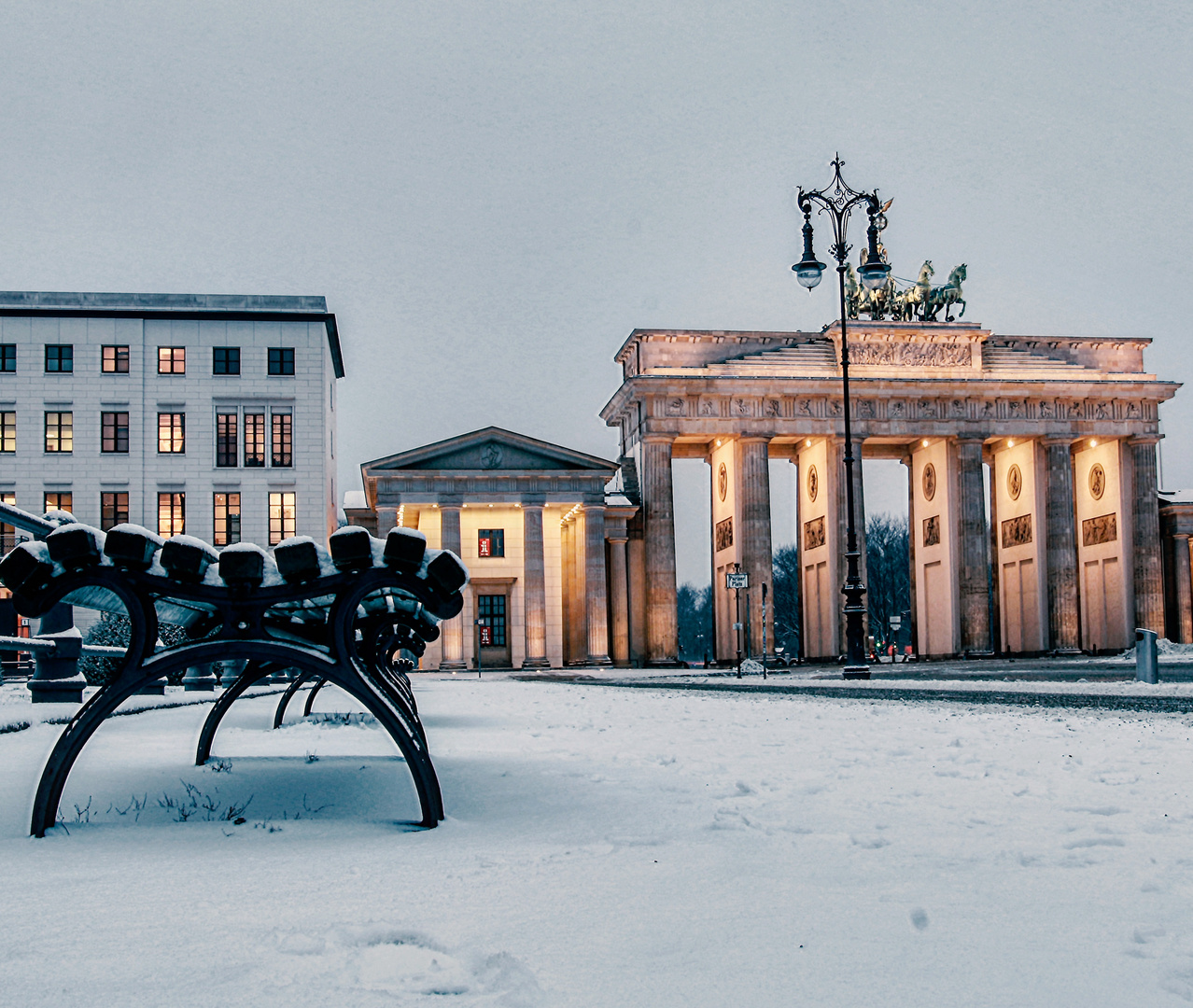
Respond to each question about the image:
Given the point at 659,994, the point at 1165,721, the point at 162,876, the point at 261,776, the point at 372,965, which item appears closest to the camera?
the point at 659,994

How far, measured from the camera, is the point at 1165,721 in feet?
34.7

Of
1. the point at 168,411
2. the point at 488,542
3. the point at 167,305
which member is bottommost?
the point at 488,542

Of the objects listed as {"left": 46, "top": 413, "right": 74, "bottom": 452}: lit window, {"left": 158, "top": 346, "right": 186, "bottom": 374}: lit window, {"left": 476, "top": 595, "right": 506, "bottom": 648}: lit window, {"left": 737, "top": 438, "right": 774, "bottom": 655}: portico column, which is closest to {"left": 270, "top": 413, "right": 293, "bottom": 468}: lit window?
{"left": 158, "top": 346, "right": 186, "bottom": 374}: lit window

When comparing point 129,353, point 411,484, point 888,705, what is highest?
point 129,353

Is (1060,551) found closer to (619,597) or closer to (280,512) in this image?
(619,597)

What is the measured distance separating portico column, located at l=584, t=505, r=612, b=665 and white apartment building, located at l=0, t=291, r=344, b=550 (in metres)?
12.5

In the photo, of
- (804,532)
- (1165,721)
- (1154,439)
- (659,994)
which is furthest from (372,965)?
(1154,439)

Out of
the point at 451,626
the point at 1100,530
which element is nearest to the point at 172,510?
the point at 451,626

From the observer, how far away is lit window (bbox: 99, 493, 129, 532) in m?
58.9

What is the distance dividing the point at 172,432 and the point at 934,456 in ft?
128

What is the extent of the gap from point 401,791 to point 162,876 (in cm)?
209

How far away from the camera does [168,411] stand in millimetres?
59594

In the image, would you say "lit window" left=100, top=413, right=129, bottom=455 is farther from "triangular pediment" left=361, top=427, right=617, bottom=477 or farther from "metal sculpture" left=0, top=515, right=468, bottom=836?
"metal sculpture" left=0, top=515, right=468, bottom=836

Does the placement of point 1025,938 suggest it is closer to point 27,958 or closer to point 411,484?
point 27,958
